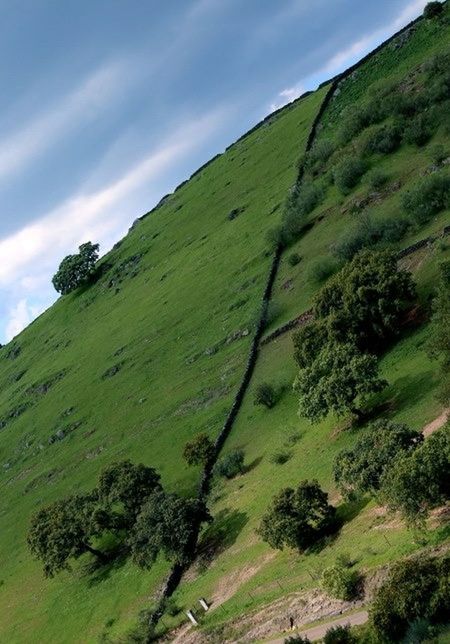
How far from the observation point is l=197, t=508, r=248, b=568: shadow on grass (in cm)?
5775

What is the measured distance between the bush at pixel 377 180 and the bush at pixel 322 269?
61.7 ft

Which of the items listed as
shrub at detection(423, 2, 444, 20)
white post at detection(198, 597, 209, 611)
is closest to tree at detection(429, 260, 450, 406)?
white post at detection(198, 597, 209, 611)

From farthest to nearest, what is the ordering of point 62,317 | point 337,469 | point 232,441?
point 62,317 < point 232,441 < point 337,469

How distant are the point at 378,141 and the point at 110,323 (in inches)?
2791

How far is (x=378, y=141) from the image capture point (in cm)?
11569

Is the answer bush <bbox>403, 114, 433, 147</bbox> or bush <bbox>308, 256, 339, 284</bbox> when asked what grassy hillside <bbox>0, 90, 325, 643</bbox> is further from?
bush <bbox>403, 114, 433, 147</bbox>

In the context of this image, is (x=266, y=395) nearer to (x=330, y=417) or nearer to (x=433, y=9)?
(x=330, y=417)

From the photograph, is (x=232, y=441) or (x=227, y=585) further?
(x=232, y=441)

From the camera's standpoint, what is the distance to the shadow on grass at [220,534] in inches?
2274

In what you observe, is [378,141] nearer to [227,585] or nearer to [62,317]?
[227,585]

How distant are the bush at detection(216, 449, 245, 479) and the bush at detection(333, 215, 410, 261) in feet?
113

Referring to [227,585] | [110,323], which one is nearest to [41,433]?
[110,323]

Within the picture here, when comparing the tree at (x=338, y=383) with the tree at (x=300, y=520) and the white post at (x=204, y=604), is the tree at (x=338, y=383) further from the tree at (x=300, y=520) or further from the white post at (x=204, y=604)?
the white post at (x=204, y=604)

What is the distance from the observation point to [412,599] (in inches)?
1179
